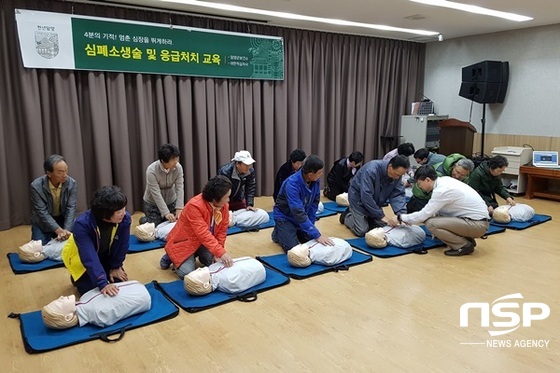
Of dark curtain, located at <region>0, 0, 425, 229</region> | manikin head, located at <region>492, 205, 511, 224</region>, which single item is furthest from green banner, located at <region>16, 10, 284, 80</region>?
manikin head, located at <region>492, 205, 511, 224</region>

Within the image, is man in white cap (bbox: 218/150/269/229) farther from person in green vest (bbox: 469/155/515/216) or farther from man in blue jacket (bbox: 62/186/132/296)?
person in green vest (bbox: 469/155/515/216)

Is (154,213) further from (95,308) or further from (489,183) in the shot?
(489,183)

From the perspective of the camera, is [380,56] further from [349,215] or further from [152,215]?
[152,215]

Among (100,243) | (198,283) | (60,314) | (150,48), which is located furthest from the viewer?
(150,48)

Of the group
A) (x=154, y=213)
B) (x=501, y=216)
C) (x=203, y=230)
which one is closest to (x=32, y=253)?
(x=154, y=213)

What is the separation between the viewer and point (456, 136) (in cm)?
677

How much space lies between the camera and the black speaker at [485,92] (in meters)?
6.35

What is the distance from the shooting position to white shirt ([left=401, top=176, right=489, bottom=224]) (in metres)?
3.60

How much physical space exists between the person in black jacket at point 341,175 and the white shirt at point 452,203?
1761 mm

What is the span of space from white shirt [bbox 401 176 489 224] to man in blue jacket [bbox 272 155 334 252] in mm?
894

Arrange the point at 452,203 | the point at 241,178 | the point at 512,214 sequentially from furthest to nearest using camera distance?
1. the point at 512,214
2. the point at 241,178
3. the point at 452,203

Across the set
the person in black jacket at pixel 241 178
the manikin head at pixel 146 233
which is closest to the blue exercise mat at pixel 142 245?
the manikin head at pixel 146 233

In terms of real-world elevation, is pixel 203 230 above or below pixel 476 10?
below

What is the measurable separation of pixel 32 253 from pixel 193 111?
2.73 meters
